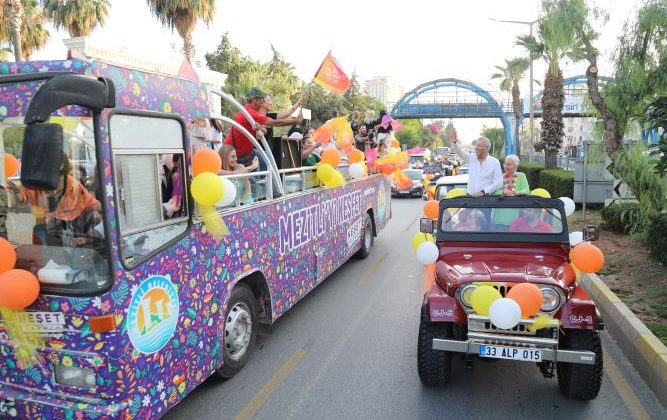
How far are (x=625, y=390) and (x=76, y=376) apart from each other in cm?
455

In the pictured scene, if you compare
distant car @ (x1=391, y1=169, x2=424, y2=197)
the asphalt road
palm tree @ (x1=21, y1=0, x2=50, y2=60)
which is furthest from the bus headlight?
palm tree @ (x1=21, y1=0, x2=50, y2=60)

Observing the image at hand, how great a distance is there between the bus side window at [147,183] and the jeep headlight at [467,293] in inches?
94.8

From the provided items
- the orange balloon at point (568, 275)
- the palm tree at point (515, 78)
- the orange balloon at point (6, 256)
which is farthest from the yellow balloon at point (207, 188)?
the palm tree at point (515, 78)

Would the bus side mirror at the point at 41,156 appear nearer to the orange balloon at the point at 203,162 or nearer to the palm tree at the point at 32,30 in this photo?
the orange balloon at the point at 203,162

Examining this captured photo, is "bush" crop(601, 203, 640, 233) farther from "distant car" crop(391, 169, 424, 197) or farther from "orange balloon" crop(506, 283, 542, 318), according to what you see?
"distant car" crop(391, 169, 424, 197)

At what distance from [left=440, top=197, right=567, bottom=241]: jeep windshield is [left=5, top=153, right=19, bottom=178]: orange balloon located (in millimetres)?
3997

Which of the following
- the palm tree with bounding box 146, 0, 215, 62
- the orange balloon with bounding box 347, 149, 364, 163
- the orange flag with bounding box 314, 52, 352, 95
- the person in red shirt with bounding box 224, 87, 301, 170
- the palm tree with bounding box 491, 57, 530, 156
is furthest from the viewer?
the palm tree with bounding box 491, 57, 530, 156

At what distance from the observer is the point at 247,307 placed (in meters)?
5.19

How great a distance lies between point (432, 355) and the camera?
4582 mm

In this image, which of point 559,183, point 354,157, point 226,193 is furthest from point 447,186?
point 559,183

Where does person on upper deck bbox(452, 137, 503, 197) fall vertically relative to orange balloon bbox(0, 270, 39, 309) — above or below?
above

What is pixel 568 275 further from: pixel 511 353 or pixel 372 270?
pixel 372 270

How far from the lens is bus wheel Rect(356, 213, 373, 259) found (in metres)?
10.3

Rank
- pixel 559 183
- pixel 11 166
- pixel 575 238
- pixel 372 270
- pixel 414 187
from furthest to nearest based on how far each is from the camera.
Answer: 1. pixel 414 187
2. pixel 559 183
3. pixel 372 270
4. pixel 575 238
5. pixel 11 166
